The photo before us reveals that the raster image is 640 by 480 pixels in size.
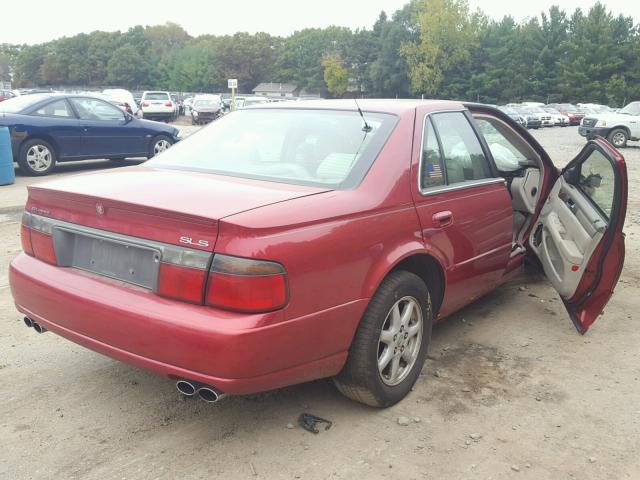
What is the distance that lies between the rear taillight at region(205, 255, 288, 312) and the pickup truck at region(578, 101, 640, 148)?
20724mm

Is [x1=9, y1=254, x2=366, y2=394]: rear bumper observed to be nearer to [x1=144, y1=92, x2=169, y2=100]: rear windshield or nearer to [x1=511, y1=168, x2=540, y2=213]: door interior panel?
[x1=511, y1=168, x2=540, y2=213]: door interior panel

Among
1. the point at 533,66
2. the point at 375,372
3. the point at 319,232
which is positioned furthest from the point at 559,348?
the point at 533,66

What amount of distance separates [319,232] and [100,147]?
9877 mm

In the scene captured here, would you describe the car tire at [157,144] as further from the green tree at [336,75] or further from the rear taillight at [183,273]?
the green tree at [336,75]

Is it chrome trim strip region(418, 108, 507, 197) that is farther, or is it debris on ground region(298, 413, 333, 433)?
chrome trim strip region(418, 108, 507, 197)

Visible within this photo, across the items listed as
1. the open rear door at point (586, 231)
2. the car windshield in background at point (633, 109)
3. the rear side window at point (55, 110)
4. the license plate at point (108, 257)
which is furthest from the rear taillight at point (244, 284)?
the car windshield in background at point (633, 109)

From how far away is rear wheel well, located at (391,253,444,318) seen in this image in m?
3.26

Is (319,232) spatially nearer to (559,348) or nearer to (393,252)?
(393,252)

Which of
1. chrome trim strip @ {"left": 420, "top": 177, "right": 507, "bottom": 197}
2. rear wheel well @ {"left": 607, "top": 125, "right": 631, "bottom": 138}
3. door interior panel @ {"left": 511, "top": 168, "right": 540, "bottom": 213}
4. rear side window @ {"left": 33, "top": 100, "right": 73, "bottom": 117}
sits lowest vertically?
rear wheel well @ {"left": 607, "top": 125, "right": 631, "bottom": 138}

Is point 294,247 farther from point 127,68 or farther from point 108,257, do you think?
point 127,68

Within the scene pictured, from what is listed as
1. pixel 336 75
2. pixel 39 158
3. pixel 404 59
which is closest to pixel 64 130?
pixel 39 158

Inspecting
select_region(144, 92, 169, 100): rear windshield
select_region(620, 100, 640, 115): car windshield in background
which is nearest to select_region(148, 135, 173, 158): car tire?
select_region(620, 100, 640, 115): car windshield in background

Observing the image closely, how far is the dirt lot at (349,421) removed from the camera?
8.76 feet

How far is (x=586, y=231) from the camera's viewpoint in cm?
405
